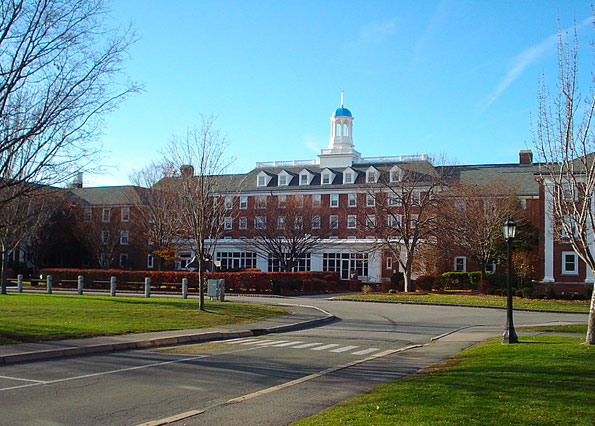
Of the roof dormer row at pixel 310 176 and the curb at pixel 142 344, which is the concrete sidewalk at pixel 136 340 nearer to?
the curb at pixel 142 344

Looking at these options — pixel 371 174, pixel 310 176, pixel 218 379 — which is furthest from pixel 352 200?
pixel 218 379

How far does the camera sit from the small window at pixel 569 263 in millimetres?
51369

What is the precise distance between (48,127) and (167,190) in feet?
116

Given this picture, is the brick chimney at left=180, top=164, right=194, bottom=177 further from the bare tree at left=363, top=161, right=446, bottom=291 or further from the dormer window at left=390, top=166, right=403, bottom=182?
the dormer window at left=390, top=166, right=403, bottom=182

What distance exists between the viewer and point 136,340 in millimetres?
15594

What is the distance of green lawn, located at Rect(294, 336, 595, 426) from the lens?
23.5ft

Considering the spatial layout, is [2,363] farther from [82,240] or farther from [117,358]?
[82,240]

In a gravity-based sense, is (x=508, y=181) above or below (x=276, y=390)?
above

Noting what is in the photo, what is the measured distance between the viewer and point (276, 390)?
393 inches

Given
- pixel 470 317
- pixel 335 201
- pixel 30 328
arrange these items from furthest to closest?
pixel 335 201
pixel 470 317
pixel 30 328

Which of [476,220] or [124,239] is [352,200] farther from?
[124,239]

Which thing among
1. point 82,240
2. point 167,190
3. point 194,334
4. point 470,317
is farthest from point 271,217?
point 194,334

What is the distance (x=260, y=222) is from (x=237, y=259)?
10728mm

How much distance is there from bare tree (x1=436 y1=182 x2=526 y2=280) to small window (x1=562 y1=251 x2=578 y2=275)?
562 centimetres
